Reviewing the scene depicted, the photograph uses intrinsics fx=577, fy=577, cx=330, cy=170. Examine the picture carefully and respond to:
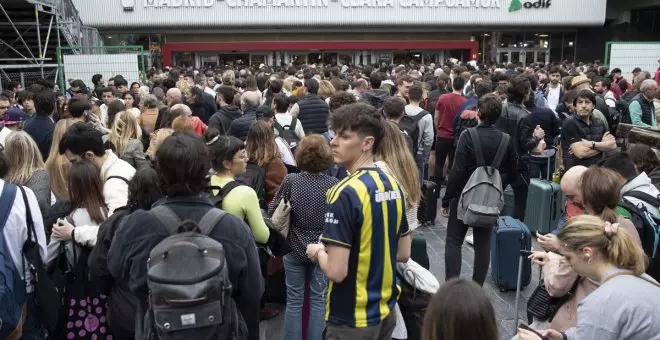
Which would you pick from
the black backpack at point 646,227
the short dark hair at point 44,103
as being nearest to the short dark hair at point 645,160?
the black backpack at point 646,227

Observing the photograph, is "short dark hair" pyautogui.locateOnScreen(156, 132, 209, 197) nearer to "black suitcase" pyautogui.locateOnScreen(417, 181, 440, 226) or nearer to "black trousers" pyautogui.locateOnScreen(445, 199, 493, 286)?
"black trousers" pyautogui.locateOnScreen(445, 199, 493, 286)

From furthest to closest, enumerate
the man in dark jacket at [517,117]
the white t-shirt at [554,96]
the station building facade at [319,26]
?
the station building facade at [319,26]
the white t-shirt at [554,96]
the man in dark jacket at [517,117]

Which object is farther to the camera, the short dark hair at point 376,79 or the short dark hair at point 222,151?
the short dark hair at point 376,79

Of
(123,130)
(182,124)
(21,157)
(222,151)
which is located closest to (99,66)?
(123,130)

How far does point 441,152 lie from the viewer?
8859 mm

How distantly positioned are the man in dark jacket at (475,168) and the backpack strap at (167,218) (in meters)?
A: 3.28

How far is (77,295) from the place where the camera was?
12.1 ft

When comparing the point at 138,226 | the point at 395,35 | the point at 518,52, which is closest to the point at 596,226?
the point at 138,226

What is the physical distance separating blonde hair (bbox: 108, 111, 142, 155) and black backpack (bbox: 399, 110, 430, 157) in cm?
320

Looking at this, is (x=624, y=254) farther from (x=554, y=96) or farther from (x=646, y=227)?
(x=554, y=96)

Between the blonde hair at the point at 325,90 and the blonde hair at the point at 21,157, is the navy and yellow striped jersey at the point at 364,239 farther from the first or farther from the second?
the blonde hair at the point at 325,90

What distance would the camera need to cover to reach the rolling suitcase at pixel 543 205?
7133 millimetres

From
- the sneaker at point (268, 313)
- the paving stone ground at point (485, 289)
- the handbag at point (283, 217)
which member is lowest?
the sneaker at point (268, 313)

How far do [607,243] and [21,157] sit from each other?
4141mm
